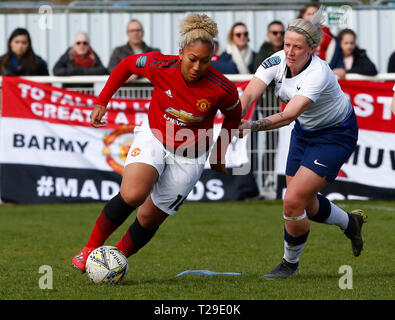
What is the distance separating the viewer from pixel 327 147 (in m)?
6.84

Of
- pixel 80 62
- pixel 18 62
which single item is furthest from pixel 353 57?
pixel 18 62

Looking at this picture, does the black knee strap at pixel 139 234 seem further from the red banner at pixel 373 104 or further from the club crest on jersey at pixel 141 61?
the red banner at pixel 373 104

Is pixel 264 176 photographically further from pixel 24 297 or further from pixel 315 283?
pixel 24 297

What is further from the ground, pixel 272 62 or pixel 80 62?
pixel 80 62

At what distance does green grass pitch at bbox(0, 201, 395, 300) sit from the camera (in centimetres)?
614

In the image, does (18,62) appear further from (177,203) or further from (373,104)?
(177,203)

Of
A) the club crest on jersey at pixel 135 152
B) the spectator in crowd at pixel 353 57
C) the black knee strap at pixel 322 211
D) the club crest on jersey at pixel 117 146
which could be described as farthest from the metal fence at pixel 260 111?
the club crest on jersey at pixel 135 152

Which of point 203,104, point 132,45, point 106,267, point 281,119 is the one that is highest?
point 132,45

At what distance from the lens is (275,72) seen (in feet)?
22.0

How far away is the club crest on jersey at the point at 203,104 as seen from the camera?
638 cm

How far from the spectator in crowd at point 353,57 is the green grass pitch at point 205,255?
6.34 ft

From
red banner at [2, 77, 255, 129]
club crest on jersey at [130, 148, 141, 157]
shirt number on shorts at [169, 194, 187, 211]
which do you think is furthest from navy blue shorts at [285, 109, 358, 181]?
red banner at [2, 77, 255, 129]

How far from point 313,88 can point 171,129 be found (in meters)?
1.12
